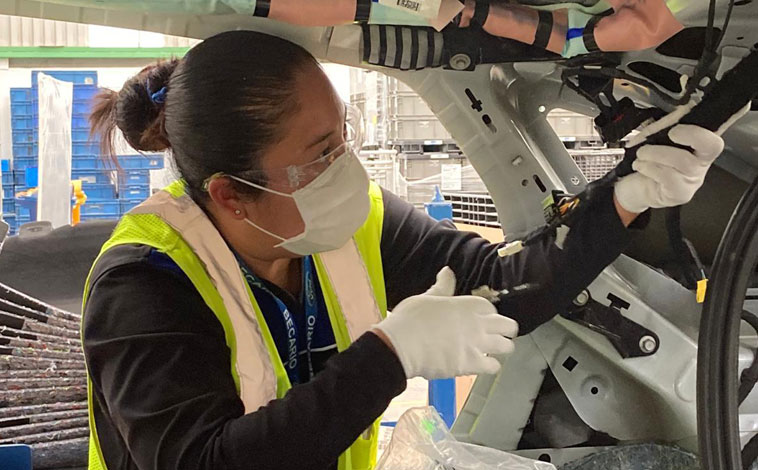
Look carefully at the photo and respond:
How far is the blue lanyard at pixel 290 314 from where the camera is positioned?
129 cm

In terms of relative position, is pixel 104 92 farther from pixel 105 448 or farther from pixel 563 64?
pixel 563 64

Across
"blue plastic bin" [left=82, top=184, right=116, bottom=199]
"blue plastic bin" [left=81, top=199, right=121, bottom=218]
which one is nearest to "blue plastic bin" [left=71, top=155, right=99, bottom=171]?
"blue plastic bin" [left=82, top=184, right=116, bottom=199]

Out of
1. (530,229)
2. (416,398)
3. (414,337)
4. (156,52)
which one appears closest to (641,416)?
(530,229)

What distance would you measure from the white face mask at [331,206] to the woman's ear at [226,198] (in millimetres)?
22

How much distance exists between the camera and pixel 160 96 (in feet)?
4.08

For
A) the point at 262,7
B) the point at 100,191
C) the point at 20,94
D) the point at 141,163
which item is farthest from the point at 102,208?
the point at 262,7

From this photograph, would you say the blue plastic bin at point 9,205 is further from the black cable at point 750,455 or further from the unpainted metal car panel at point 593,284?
the black cable at point 750,455

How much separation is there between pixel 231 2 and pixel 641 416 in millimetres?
1082

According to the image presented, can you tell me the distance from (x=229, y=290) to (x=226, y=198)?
0.15 metres

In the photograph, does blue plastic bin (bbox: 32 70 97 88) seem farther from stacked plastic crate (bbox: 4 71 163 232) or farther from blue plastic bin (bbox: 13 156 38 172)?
blue plastic bin (bbox: 13 156 38 172)

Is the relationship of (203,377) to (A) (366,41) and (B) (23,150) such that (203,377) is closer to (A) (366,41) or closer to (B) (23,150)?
(A) (366,41)

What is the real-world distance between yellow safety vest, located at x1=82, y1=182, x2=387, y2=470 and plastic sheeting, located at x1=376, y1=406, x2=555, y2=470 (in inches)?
3.1

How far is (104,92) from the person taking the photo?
141 cm

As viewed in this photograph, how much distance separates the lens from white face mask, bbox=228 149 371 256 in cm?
121
